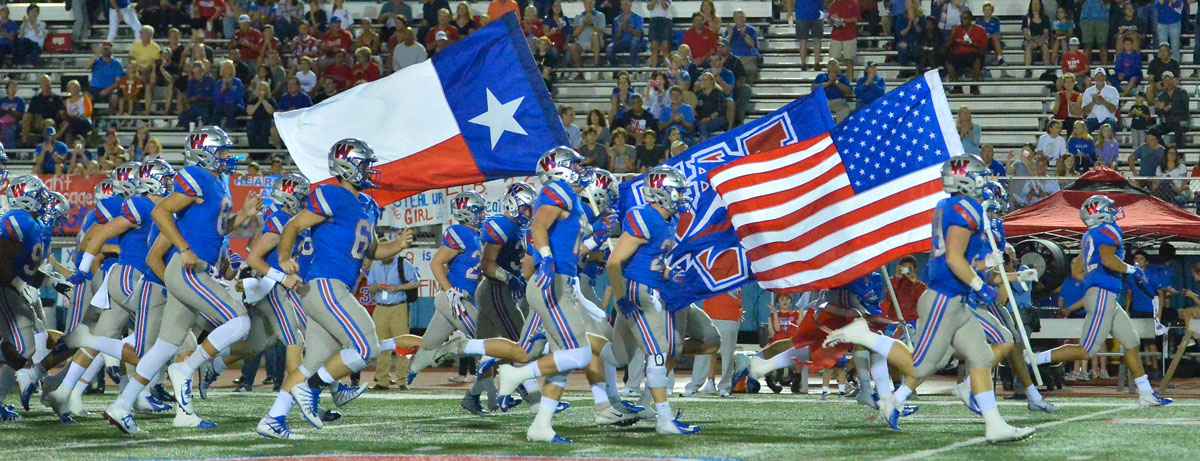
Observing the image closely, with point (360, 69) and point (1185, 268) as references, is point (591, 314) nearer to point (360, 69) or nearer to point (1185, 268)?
point (1185, 268)

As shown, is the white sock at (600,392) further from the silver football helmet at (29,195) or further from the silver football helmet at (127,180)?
the silver football helmet at (29,195)

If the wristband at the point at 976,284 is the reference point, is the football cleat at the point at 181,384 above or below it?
below

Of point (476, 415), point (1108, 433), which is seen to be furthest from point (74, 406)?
point (1108, 433)

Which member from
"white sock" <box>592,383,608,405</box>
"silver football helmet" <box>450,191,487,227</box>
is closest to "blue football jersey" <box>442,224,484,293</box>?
"silver football helmet" <box>450,191,487,227</box>

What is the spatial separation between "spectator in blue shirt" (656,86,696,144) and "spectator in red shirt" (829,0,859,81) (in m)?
2.57

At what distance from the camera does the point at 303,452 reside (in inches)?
335

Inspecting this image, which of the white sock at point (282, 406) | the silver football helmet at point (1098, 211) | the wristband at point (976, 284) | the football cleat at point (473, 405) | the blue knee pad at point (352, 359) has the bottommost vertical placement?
the football cleat at point (473, 405)

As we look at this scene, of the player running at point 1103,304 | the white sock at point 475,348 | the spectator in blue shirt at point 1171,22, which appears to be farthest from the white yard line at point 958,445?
the spectator in blue shirt at point 1171,22

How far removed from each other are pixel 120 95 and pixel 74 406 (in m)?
11.6

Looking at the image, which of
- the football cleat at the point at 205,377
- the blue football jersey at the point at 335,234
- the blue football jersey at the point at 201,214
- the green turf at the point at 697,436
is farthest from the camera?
the football cleat at the point at 205,377

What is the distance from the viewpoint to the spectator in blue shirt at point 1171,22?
19.3m

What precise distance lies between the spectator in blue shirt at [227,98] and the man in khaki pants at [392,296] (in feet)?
18.4

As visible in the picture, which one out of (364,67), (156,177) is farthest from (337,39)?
(156,177)

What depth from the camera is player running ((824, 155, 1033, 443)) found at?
8.59 metres
